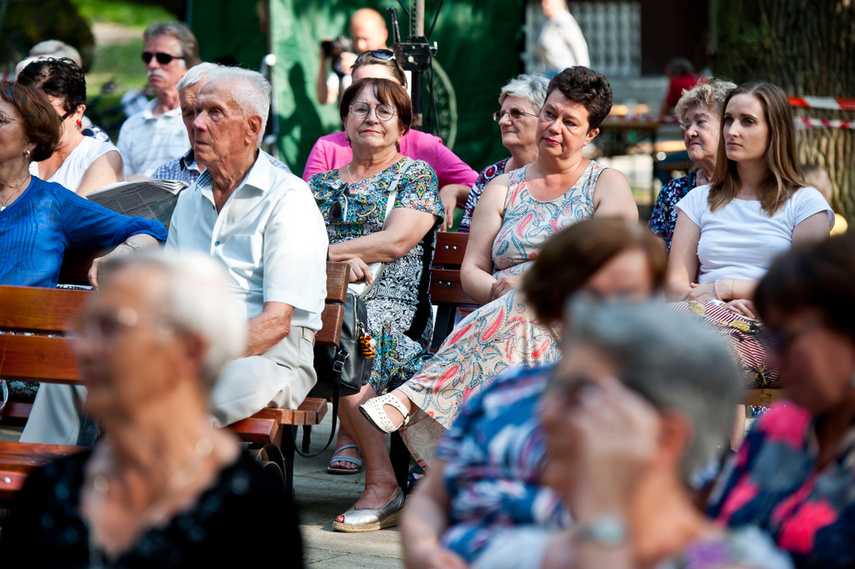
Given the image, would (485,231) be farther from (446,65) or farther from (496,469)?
(446,65)

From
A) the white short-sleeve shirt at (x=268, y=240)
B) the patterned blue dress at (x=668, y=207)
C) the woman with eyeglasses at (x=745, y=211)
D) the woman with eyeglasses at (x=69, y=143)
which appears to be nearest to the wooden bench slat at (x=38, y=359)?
the white short-sleeve shirt at (x=268, y=240)

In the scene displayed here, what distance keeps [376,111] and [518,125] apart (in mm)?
761

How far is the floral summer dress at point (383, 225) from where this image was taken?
15.5 feet

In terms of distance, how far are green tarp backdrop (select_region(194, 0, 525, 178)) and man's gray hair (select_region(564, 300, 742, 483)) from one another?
7.05 meters

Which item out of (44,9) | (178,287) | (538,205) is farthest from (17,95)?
(44,9)

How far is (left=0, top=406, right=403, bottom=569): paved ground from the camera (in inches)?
140

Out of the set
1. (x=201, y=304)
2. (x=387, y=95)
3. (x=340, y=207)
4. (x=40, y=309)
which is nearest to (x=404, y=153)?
(x=387, y=95)

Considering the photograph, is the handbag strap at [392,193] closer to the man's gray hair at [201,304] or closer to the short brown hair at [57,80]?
the short brown hair at [57,80]

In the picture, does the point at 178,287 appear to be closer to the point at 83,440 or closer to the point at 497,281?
the point at 83,440

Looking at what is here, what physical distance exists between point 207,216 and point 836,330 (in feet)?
8.79

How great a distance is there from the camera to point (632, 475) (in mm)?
1417

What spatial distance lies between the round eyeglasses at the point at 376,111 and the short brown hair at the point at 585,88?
0.94 m

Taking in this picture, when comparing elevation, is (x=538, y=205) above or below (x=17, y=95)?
below

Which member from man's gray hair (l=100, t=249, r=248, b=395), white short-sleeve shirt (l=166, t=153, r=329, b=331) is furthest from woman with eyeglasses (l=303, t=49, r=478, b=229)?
man's gray hair (l=100, t=249, r=248, b=395)
